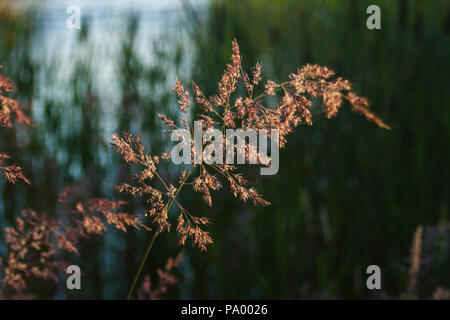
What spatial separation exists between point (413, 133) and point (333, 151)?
296 millimetres

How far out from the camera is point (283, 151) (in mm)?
1601

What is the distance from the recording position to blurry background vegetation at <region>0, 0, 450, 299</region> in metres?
1.49

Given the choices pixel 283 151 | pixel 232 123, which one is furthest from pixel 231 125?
pixel 283 151

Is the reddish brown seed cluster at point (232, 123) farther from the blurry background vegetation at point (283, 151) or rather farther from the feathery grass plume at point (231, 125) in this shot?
the blurry background vegetation at point (283, 151)

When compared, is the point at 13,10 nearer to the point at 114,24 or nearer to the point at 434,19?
the point at 114,24

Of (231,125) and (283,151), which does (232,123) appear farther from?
(283,151)

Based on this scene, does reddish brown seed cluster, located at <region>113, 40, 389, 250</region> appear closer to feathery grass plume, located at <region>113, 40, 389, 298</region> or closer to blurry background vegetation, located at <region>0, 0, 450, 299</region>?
feathery grass plume, located at <region>113, 40, 389, 298</region>

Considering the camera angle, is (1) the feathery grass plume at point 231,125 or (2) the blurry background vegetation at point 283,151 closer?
(1) the feathery grass plume at point 231,125

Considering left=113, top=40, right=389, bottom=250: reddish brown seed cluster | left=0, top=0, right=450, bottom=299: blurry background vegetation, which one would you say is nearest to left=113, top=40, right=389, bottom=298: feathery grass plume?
left=113, top=40, right=389, bottom=250: reddish brown seed cluster

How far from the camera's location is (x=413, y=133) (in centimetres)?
167

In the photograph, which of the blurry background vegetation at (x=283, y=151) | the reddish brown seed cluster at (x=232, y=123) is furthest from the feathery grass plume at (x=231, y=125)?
the blurry background vegetation at (x=283, y=151)

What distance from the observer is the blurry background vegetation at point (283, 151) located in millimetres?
1489
